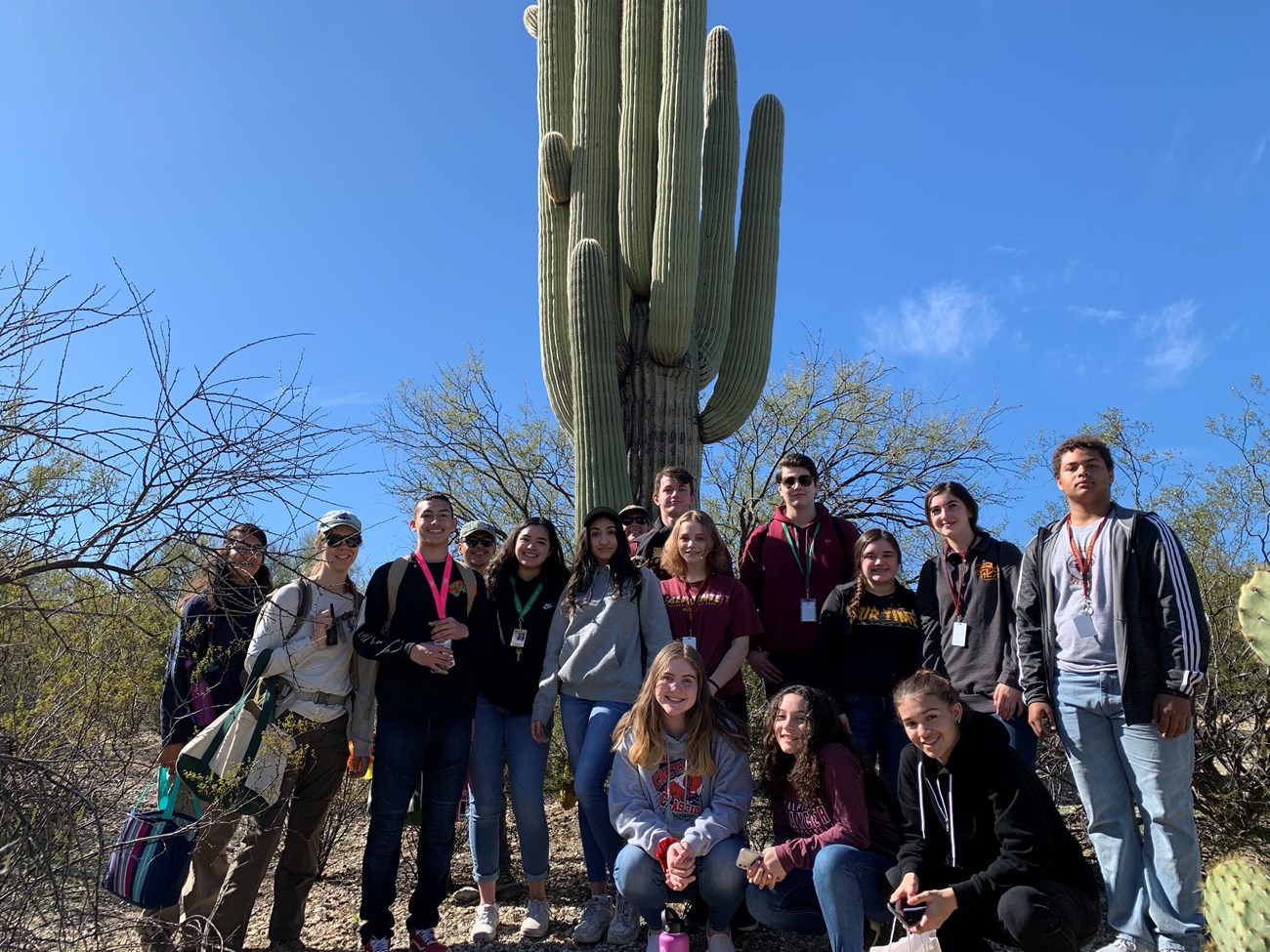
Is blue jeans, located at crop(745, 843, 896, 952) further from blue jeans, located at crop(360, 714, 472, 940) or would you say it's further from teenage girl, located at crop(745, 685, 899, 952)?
blue jeans, located at crop(360, 714, 472, 940)

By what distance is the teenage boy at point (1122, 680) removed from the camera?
3.01 metres

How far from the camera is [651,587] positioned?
391 centimetres

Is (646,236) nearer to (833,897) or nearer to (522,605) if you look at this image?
(522,605)

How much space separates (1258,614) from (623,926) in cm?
260

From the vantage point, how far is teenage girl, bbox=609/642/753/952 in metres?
3.22

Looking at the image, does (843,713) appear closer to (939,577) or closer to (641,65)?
(939,577)

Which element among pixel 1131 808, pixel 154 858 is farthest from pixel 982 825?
pixel 154 858

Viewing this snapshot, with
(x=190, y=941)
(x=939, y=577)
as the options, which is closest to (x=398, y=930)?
(x=190, y=941)

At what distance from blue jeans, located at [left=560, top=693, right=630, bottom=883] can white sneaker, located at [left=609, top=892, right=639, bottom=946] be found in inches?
6.6

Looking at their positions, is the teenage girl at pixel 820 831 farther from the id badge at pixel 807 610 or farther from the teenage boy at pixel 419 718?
the teenage boy at pixel 419 718

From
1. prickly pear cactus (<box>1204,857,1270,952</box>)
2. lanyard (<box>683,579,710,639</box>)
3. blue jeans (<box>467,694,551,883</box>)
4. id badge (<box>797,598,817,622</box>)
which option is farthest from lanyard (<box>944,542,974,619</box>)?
blue jeans (<box>467,694,551,883</box>)

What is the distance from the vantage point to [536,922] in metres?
3.75

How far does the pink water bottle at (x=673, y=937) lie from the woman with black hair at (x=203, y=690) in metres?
1.66

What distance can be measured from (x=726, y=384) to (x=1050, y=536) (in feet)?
13.6
